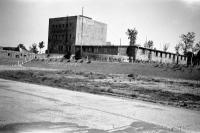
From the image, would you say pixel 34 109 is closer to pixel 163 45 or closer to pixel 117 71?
pixel 117 71

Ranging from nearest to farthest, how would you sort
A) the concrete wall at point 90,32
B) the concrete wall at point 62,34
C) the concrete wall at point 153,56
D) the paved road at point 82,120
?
the paved road at point 82,120 → the concrete wall at point 153,56 → the concrete wall at point 90,32 → the concrete wall at point 62,34

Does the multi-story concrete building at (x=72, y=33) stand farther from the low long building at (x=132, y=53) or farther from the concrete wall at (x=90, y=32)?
the low long building at (x=132, y=53)

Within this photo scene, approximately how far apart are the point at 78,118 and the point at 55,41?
225 ft

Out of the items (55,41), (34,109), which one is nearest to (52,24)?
(55,41)

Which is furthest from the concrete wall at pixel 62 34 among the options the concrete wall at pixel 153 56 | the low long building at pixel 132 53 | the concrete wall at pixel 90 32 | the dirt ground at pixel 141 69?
the dirt ground at pixel 141 69

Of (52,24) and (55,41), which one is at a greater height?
(52,24)

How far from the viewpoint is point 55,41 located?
239ft

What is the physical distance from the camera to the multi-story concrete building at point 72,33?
67338 mm

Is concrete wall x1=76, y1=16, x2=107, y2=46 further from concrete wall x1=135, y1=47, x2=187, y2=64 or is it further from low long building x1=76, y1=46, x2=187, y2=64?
concrete wall x1=135, y1=47, x2=187, y2=64

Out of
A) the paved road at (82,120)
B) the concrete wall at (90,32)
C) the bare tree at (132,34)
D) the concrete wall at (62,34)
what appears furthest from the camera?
the bare tree at (132,34)

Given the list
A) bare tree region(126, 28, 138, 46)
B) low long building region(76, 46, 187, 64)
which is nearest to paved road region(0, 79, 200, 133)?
low long building region(76, 46, 187, 64)

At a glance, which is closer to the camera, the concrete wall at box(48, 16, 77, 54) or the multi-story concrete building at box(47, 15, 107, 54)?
the multi-story concrete building at box(47, 15, 107, 54)

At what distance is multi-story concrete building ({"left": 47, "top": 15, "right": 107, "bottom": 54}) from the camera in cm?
6734

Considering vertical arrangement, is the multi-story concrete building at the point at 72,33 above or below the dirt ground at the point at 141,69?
above
